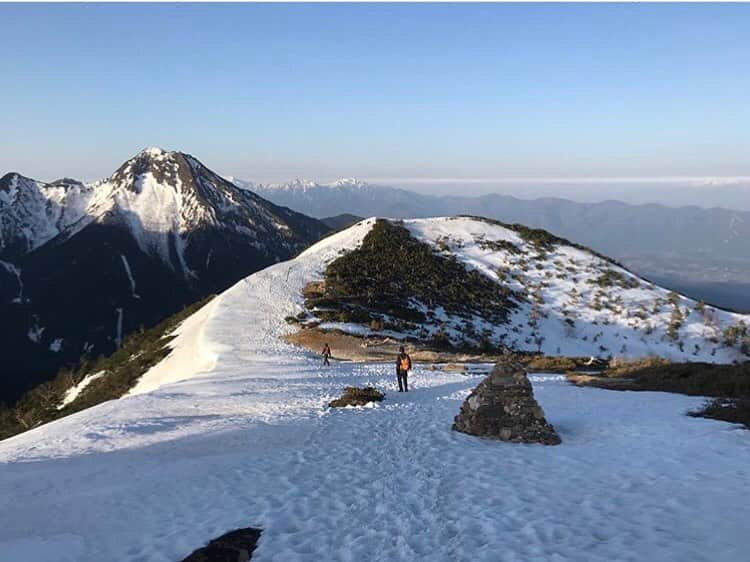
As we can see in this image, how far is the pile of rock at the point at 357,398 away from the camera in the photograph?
21.4 m

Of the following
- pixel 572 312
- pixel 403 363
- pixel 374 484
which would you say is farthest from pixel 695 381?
pixel 572 312

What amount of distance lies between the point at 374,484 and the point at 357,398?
1050 cm

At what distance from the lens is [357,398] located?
2192 cm

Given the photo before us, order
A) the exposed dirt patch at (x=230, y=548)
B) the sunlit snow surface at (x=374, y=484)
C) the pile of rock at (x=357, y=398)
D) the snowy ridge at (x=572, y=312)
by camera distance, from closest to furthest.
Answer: the exposed dirt patch at (x=230, y=548) < the sunlit snow surface at (x=374, y=484) < the pile of rock at (x=357, y=398) < the snowy ridge at (x=572, y=312)

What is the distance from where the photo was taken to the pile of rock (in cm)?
2138

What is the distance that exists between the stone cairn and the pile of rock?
5885 mm

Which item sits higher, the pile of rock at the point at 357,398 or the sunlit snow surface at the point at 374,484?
the sunlit snow surface at the point at 374,484

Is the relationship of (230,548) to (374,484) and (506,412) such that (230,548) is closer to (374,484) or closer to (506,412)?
(374,484)

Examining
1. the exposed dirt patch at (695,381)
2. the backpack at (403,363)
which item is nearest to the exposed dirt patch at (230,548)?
the exposed dirt patch at (695,381)

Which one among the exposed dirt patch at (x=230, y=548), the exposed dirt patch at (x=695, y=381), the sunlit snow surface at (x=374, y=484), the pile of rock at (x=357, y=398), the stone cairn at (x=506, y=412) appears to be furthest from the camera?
the pile of rock at (x=357, y=398)

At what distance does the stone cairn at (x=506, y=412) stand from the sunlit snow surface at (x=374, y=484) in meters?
0.68

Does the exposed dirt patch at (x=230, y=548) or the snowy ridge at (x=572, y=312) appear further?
the snowy ridge at (x=572, y=312)

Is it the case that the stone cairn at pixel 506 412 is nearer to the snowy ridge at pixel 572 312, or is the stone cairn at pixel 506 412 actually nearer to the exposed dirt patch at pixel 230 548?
the exposed dirt patch at pixel 230 548

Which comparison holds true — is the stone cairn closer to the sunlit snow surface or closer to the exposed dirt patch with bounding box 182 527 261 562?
the sunlit snow surface
